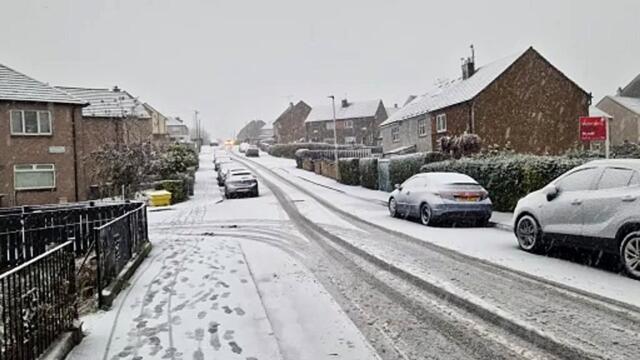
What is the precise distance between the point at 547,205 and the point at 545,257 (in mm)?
920

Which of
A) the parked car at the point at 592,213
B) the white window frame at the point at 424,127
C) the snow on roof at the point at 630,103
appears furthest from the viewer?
the snow on roof at the point at 630,103

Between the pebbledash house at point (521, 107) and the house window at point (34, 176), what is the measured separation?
23.3 m

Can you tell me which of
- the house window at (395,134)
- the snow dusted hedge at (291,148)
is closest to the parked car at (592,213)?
the house window at (395,134)

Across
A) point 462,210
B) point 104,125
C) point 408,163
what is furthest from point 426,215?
point 104,125

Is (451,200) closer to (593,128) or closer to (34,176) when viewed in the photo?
(593,128)

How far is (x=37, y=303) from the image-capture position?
15.0 ft

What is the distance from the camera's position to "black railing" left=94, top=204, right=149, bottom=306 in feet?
21.9

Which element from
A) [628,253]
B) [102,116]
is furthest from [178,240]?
[102,116]

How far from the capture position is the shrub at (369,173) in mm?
28281

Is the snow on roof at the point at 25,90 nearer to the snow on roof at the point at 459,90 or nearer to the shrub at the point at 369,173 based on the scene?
the shrub at the point at 369,173

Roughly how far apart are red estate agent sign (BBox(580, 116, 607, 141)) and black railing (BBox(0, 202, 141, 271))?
1147cm

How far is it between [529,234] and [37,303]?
8165 millimetres

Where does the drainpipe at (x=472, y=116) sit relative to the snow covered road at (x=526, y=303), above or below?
above

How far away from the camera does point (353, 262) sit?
9.38m
